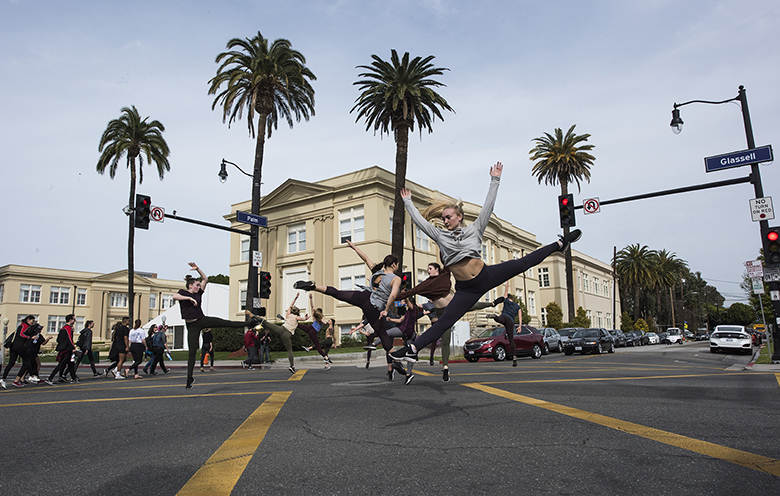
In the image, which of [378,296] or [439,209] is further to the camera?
[378,296]

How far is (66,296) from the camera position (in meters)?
Answer: 69.3

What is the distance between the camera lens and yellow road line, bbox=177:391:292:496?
3.24m

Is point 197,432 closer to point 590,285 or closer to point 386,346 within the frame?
point 386,346

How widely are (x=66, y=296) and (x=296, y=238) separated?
4375cm

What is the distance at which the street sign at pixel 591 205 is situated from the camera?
17.8 meters

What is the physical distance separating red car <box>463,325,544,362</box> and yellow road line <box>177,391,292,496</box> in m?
16.3

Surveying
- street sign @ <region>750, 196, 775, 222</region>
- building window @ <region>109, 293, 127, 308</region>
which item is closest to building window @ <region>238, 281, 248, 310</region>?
building window @ <region>109, 293, 127, 308</region>

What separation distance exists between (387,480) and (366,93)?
30098 mm

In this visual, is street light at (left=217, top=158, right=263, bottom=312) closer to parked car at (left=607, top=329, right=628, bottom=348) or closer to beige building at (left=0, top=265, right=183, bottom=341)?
parked car at (left=607, top=329, right=628, bottom=348)

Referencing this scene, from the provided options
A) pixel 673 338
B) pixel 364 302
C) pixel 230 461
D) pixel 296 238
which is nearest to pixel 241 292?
pixel 296 238

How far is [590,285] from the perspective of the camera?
76.8m

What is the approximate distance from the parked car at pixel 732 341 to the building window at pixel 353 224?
23855mm

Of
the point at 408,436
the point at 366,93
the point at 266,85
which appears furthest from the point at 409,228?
the point at 408,436

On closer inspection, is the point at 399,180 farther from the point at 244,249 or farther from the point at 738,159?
the point at 244,249
